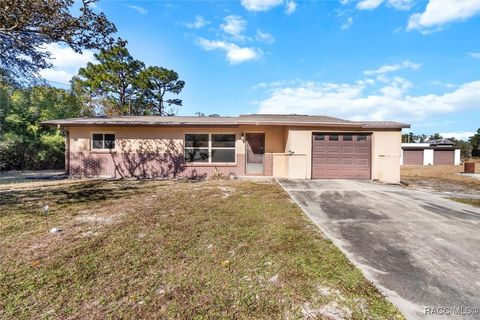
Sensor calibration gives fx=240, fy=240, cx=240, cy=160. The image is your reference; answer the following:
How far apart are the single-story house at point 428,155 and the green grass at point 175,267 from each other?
112 feet

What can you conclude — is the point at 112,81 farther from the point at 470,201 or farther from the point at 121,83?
the point at 470,201

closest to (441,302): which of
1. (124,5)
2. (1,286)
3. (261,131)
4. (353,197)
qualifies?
(1,286)

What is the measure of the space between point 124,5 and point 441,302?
1256cm

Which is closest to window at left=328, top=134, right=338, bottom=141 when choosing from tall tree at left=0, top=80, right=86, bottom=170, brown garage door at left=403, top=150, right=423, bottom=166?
tall tree at left=0, top=80, right=86, bottom=170

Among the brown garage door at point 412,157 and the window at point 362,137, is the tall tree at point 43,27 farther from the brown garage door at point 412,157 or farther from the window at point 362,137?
the brown garage door at point 412,157

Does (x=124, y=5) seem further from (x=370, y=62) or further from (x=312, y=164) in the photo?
(x=370, y=62)

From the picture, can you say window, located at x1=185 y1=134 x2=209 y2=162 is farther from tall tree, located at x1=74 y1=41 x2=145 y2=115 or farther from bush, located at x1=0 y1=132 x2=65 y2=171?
tall tree, located at x1=74 y1=41 x2=145 y2=115

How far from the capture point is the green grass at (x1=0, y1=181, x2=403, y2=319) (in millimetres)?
2320

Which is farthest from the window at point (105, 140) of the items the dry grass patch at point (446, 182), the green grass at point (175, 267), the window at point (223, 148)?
the dry grass patch at point (446, 182)

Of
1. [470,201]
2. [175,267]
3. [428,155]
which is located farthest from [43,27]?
[428,155]

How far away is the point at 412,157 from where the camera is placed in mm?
32250

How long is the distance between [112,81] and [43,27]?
1716 cm

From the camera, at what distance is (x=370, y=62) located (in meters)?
15.0

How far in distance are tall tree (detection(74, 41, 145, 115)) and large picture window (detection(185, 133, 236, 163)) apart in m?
14.3
